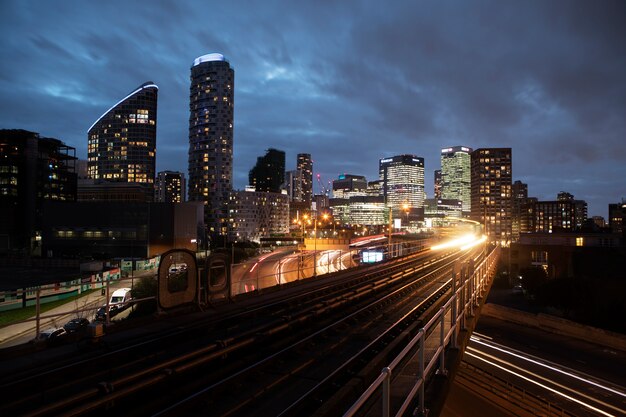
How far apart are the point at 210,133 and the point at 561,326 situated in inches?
6480

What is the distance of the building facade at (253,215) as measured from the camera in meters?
174

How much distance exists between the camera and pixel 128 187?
7485 inches

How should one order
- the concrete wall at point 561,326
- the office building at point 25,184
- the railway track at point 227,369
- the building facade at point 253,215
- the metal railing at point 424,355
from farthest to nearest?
the building facade at point 253,215, the office building at point 25,184, the concrete wall at point 561,326, the railway track at point 227,369, the metal railing at point 424,355

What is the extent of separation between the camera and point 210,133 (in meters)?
182

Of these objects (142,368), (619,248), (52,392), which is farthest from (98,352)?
(619,248)

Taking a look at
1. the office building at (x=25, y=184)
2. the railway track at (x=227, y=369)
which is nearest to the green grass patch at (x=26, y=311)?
the railway track at (x=227, y=369)

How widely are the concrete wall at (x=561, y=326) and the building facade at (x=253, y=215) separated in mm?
128453

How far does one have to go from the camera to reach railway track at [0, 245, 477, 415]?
6449 mm

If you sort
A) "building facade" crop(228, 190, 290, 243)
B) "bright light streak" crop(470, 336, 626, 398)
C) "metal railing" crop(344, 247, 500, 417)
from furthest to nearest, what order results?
"building facade" crop(228, 190, 290, 243) < "bright light streak" crop(470, 336, 626, 398) < "metal railing" crop(344, 247, 500, 417)

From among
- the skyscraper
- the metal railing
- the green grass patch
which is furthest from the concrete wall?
the skyscraper

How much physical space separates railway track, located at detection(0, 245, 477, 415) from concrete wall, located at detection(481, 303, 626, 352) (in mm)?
34783

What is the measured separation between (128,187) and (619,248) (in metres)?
187

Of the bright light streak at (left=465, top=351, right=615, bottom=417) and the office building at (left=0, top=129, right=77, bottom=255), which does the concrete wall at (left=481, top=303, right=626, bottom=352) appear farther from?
the office building at (left=0, top=129, right=77, bottom=255)

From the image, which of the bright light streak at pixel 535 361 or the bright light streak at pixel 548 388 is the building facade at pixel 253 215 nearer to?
the bright light streak at pixel 535 361
